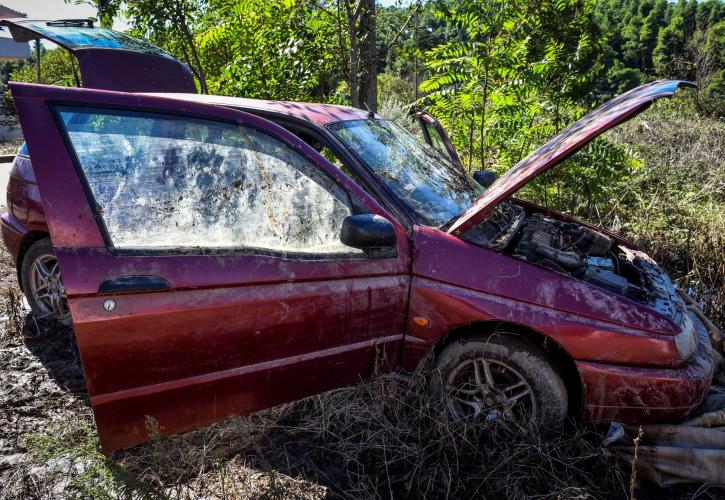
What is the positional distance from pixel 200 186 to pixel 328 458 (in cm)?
147

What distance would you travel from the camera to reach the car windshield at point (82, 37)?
15.1 feet

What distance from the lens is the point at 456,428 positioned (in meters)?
2.64

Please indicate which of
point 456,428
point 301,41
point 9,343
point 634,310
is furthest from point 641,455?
point 301,41

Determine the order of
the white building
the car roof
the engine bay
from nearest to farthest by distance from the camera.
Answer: the engine bay < the car roof < the white building

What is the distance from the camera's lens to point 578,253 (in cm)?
318

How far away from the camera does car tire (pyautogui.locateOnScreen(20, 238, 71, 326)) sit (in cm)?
391

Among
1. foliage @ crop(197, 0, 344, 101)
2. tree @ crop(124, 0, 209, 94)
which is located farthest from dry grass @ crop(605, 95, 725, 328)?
tree @ crop(124, 0, 209, 94)

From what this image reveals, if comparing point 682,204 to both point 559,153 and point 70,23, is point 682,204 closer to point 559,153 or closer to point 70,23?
point 559,153

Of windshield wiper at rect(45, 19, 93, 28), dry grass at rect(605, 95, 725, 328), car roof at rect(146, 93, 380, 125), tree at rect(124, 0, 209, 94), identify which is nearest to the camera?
car roof at rect(146, 93, 380, 125)

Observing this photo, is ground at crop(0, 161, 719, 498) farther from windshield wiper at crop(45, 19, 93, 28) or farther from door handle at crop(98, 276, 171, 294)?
windshield wiper at crop(45, 19, 93, 28)

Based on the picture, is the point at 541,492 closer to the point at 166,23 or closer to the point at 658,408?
the point at 658,408

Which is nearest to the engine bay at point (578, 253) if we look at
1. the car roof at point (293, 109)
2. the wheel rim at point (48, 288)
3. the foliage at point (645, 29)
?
the car roof at point (293, 109)

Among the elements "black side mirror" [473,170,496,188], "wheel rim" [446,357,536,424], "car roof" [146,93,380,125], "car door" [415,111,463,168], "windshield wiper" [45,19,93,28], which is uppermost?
"windshield wiper" [45,19,93,28]

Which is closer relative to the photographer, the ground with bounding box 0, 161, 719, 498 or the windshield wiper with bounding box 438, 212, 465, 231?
the ground with bounding box 0, 161, 719, 498
